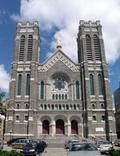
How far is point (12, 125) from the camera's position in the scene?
45969mm

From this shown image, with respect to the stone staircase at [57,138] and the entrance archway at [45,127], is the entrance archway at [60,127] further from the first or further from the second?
the entrance archway at [45,127]

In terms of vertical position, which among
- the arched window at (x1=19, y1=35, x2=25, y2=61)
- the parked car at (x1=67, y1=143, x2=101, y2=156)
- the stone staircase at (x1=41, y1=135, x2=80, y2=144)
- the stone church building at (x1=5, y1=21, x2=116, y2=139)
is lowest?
the stone staircase at (x1=41, y1=135, x2=80, y2=144)

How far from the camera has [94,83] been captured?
165ft

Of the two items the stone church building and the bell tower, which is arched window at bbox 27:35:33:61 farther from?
the bell tower

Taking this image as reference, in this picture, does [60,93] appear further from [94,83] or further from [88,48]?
[88,48]

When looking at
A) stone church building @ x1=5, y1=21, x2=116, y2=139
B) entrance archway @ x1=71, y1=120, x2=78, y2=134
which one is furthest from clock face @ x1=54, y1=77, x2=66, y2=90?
entrance archway @ x1=71, y1=120, x2=78, y2=134

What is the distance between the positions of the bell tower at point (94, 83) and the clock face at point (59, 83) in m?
4.47

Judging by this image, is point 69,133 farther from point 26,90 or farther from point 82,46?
point 82,46

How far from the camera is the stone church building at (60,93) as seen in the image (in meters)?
46.8

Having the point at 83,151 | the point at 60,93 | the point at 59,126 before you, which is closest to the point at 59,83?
the point at 60,93

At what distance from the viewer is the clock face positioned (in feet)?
168

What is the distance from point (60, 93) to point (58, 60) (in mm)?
8374

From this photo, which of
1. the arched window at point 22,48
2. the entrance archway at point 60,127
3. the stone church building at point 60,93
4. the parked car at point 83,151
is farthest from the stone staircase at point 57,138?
the parked car at point 83,151

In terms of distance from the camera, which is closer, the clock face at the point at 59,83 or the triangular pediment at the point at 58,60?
the clock face at the point at 59,83
